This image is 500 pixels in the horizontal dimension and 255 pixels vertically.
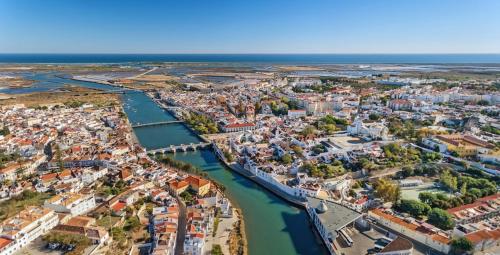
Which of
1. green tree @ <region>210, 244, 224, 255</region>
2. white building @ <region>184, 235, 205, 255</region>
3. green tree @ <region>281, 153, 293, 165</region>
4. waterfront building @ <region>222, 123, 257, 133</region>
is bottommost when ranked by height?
green tree @ <region>210, 244, 224, 255</region>

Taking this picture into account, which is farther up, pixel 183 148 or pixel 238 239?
pixel 183 148

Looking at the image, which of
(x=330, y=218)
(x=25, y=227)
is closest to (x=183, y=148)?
(x=25, y=227)

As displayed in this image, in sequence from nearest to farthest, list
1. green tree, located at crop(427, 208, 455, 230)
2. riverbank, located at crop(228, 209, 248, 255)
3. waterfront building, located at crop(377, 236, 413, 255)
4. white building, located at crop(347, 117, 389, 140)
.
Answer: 1. waterfront building, located at crop(377, 236, 413, 255)
2. riverbank, located at crop(228, 209, 248, 255)
3. green tree, located at crop(427, 208, 455, 230)
4. white building, located at crop(347, 117, 389, 140)

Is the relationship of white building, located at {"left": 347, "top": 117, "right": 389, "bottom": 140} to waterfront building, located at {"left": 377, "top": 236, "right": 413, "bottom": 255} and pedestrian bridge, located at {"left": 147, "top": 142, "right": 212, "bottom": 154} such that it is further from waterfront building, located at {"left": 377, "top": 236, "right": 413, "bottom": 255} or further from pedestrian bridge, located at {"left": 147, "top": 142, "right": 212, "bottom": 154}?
waterfront building, located at {"left": 377, "top": 236, "right": 413, "bottom": 255}

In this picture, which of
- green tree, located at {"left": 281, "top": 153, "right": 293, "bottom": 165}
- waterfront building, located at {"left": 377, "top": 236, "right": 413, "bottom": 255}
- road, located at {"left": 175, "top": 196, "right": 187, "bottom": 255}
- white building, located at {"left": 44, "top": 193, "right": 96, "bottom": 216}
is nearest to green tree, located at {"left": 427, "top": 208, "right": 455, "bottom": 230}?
waterfront building, located at {"left": 377, "top": 236, "right": 413, "bottom": 255}

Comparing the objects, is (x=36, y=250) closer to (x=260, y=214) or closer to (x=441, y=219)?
(x=260, y=214)

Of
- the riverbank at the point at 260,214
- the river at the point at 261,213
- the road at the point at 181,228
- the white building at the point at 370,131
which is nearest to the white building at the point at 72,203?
the road at the point at 181,228

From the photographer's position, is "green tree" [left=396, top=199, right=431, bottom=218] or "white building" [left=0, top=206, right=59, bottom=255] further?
"green tree" [left=396, top=199, right=431, bottom=218]

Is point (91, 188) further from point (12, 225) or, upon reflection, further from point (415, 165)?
point (415, 165)
